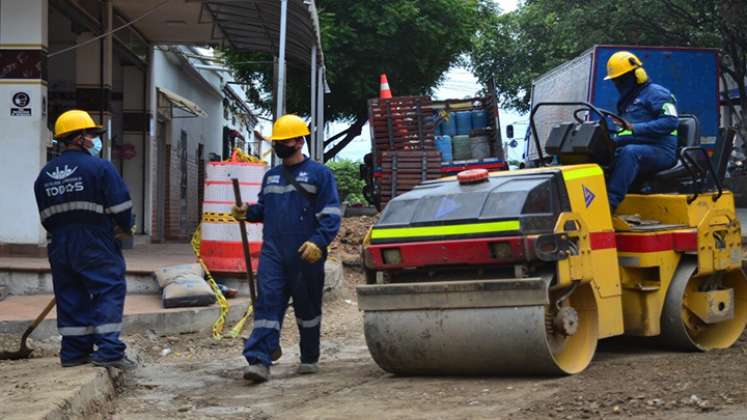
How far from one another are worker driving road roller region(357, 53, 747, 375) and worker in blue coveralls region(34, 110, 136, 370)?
171cm

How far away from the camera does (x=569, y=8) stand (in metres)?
30.0

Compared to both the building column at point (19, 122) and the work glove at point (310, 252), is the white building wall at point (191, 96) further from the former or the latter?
the work glove at point (310, 252)

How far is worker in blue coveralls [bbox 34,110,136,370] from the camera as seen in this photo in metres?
7.41

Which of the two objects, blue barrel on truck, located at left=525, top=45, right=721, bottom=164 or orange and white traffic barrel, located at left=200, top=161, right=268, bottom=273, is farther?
blue barrel on truck, located at left=525, top=45, right=721, bottom=164

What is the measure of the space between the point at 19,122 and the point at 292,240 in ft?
19.5

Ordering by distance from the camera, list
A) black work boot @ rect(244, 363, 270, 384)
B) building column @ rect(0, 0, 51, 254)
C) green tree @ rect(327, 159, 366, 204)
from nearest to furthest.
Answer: black work boot @ rect(244, 363, 270, 384) → building column @ rect(0, 0, 51, 254) → green tree @ rect(327, 159, 366, 204)

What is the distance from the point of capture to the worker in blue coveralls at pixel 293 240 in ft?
25.7

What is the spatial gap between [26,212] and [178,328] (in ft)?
11.3

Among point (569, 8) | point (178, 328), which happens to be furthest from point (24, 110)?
point (569, 8)

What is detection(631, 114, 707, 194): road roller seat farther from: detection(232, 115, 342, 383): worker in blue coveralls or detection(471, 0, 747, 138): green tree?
detection(471, 0, 747, 138): green tree

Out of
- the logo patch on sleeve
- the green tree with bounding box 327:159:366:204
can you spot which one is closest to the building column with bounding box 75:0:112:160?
the logo patch on sleeve

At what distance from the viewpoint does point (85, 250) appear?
24.3ft

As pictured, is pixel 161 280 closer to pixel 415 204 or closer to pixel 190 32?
pixel 415 204

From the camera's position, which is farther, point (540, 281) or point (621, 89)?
point (621, 89)
